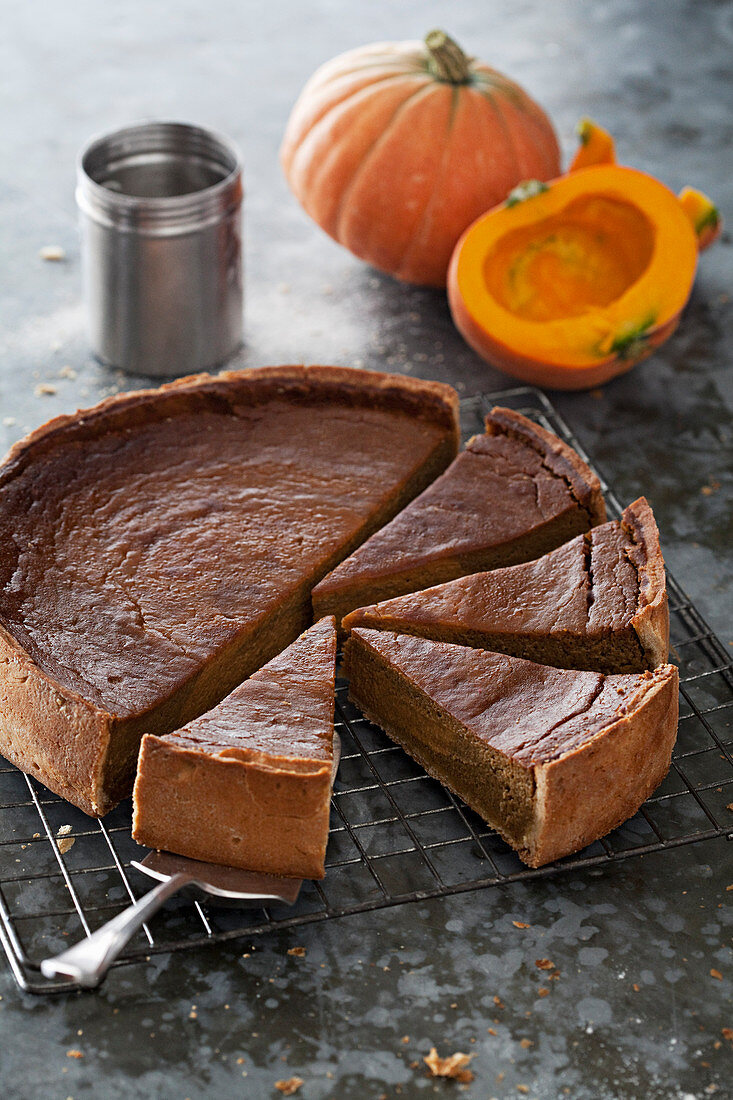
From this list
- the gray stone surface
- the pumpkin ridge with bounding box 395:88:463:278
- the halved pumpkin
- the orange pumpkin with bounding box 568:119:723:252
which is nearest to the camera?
the gray stone surface

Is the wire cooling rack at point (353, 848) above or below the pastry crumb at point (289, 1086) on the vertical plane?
above

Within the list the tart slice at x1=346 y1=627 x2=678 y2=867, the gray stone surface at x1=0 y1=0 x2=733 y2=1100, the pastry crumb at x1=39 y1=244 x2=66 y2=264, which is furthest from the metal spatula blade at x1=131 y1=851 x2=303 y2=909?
the pastry crumb at x1=39 y1=244 x2=66 y2=264

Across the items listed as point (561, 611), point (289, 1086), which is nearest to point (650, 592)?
point (561, 611)

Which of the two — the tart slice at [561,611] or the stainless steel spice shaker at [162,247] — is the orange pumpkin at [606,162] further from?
the tart slice at [561,611]

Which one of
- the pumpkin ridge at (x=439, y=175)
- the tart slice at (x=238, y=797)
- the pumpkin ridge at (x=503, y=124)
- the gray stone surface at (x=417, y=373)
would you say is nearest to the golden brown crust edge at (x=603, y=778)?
the gray stone surface at (x=417, y=373)

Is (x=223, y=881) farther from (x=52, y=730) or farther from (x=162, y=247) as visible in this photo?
(x=162, y=247)

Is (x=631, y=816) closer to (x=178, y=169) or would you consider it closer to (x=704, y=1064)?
(x=704, y=1064)

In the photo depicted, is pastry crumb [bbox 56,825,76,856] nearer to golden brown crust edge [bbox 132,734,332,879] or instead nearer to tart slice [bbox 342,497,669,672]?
golden brown crust edge [bbox 132,734,332,879]
